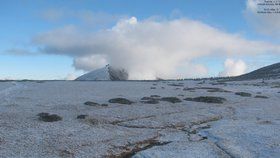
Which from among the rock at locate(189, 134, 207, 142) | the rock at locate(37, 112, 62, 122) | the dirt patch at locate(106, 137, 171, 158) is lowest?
the dirt patch at locate(106, 137, 171, 158)

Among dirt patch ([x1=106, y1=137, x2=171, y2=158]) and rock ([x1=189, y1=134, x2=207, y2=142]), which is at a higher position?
rock ([x1=189, y1=134, x2=207, y2=142])

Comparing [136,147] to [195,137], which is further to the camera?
[195,137]

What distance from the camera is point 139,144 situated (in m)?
27.3

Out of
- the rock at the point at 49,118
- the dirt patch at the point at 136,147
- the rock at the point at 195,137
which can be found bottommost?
the dirt patch at the point at 136,147

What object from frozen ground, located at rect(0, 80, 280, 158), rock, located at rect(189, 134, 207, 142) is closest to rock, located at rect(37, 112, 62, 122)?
frozen ground, located at rect(0, 80, 280, 158)

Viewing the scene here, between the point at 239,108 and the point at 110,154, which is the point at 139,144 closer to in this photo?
the point at 110,154

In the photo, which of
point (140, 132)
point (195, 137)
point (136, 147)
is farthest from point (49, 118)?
point (195, 137)

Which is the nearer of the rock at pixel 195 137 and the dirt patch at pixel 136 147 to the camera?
the dirt patch at pixel 136 147

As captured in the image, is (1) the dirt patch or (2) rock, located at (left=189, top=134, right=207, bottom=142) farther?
(2) rock, located at (left=189, top=134, right=207, bottom=142)

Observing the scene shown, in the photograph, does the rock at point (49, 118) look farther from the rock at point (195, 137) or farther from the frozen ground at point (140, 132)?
the rock at point (195, 137)

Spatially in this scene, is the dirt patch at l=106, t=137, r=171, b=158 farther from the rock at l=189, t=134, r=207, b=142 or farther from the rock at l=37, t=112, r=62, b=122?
the rock at l=37, t=112, r=62, b=122

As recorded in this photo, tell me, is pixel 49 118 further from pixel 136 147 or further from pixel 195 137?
pixel 195 137

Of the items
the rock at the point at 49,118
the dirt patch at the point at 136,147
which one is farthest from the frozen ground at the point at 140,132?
the rock at the point at 49,118

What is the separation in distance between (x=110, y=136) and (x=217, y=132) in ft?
23.8
